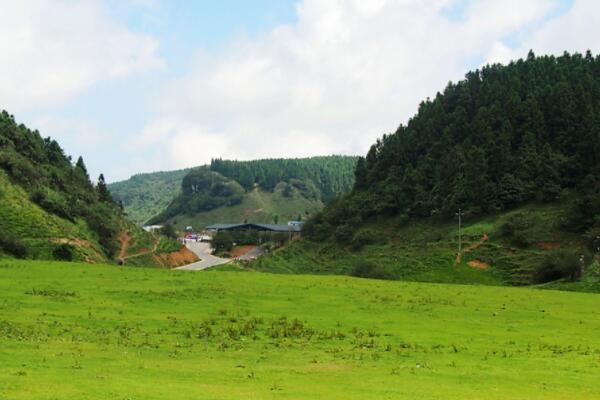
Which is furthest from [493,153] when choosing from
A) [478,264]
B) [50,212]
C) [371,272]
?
[50,212]

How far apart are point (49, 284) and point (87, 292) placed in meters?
4.40

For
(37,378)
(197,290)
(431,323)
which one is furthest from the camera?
(197,290)

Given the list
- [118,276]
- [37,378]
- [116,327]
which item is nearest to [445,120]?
[118,276]

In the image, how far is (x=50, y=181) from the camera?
128375 mm

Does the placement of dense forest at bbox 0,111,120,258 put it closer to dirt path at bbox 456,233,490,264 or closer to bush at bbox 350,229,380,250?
bush at bbox 350,229,380,250

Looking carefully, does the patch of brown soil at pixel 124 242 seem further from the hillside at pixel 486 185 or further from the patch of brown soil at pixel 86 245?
the hillside at pixel 486 185

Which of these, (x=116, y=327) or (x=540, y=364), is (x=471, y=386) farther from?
(x=116, y=327)

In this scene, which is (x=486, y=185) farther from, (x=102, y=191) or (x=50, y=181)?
(x=102, y=191)

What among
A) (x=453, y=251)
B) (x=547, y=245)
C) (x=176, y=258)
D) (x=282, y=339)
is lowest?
(x=282, y=339)

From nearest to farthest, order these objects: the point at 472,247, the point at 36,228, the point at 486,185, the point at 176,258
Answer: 1. the point at 36,228
2. the point at 472,247
3. the point at 486,185
4. the point at 176,258

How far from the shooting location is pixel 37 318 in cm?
3559

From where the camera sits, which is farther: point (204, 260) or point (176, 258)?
point (204, 260)

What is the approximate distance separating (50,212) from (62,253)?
1843 cm

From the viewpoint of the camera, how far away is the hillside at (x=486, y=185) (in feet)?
355
